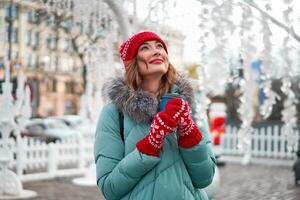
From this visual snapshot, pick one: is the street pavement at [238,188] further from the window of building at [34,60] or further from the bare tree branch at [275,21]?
the window of building at [34,60]

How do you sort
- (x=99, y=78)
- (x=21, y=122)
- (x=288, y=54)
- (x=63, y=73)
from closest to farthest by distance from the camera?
(x=288, y=54), (x=21, y=122), (x=99, y=78), (x=63, y=73)

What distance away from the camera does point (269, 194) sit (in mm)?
8797

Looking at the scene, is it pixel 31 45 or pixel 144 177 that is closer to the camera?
pixel 144 177

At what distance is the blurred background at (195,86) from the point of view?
3238 millimetres

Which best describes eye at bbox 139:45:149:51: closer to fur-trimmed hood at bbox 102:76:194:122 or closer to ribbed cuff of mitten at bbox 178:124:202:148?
fur-trimmed hood at bbox 102:76:194:122

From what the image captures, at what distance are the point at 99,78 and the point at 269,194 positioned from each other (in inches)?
160

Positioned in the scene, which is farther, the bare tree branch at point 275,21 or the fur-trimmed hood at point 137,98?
the bare tree branch at point 275,21

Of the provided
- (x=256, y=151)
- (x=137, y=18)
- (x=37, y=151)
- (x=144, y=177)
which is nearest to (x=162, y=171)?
(x=144, y=177)

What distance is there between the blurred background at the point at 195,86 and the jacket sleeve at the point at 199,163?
1.48 ft

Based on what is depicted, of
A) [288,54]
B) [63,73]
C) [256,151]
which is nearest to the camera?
[288,54]

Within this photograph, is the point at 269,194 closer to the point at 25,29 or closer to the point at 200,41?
the point at 200,41

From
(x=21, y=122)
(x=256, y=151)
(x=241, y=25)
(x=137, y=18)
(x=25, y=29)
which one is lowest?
(x=256, y=151)

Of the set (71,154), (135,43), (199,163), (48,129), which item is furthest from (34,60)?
(199,163)

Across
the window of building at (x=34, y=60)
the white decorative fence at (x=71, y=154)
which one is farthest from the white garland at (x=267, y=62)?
the window of building at (x=34, y=60)
